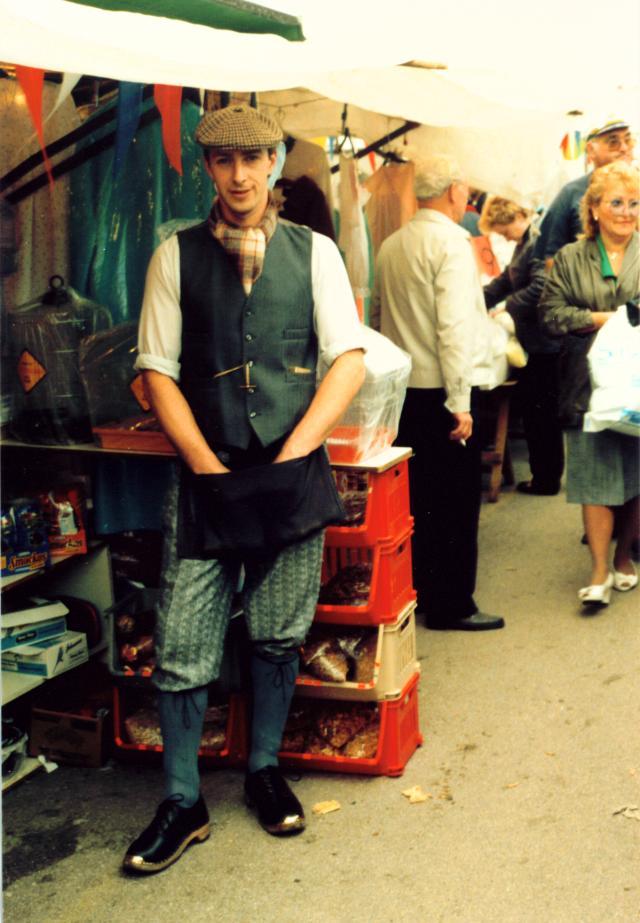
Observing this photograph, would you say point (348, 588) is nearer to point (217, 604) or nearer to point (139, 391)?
point (217, 604)

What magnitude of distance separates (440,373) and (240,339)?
1.84 meters

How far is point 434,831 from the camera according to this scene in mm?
3244

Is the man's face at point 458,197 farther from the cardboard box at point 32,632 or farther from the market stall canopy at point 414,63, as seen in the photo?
the cardboard box at point 32,632

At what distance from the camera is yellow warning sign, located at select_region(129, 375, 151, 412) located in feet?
12.6

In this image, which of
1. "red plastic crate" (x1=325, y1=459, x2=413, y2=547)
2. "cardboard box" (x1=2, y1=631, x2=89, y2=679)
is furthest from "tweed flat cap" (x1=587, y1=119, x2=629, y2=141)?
"cardboard box" (x1=2, y1=631, x2=89, y2=679)

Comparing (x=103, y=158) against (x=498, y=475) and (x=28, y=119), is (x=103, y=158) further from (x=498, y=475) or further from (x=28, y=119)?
(x=498, y=475)

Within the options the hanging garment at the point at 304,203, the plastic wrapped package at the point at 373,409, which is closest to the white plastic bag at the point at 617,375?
the plastic wrapped package at the point at 373,409

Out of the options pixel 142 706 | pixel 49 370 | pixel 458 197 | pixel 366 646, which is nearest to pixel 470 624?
pixel 366 646

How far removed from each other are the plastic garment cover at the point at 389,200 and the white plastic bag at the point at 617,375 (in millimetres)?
1380

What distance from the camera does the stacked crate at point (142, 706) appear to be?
3586mm

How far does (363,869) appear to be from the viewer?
10.0 feet

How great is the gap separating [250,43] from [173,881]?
2.26 meters

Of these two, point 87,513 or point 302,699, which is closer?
point 302,699

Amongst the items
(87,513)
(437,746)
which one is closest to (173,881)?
(437,746)
